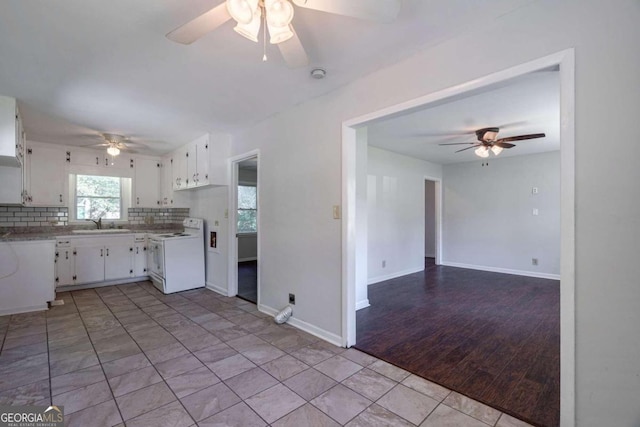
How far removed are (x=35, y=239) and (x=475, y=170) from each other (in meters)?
7.63

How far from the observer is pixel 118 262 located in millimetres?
4992

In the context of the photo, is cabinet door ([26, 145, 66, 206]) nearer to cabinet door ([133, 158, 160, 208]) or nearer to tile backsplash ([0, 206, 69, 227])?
tile backsplash ([0, 206, 69, 227])

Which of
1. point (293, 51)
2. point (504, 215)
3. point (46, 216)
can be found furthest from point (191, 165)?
point (504, 215)

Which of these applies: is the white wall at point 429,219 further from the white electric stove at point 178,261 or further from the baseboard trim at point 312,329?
the white electric stove at point 178,261

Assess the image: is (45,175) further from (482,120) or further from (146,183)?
(482,120)

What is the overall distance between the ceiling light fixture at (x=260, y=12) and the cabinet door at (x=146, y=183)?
5173 mm

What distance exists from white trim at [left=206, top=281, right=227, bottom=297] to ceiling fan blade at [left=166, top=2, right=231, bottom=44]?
11.9 ft

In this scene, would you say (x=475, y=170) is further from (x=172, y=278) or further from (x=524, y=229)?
(x=172, y=278)

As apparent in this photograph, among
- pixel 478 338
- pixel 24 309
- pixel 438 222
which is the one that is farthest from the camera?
pixel 438 222

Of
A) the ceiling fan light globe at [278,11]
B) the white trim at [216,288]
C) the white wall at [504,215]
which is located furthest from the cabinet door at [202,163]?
the white wall at [504,215]

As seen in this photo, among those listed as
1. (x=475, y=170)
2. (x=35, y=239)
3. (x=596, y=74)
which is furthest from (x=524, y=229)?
(x=35, y=239)

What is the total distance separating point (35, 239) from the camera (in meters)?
3.65

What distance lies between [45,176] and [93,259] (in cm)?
152

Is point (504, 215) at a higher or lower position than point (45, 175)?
lower
